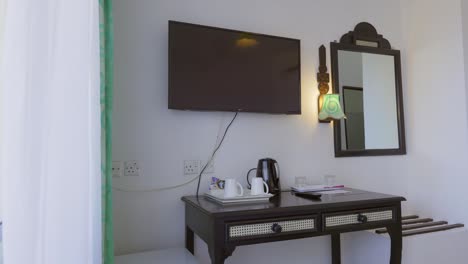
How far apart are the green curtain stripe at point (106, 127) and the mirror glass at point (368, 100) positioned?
5.81 ft

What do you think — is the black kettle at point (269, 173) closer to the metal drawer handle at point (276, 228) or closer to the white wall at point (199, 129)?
the white wall at point (199, 129)

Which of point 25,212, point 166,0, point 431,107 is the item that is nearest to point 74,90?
point 25,212

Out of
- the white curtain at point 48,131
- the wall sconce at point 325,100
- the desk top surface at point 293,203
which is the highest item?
the wall sconce at point 325,100

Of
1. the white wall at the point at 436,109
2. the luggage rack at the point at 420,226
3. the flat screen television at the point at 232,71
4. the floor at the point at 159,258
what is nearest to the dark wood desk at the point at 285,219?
the floor at the point at 159,258

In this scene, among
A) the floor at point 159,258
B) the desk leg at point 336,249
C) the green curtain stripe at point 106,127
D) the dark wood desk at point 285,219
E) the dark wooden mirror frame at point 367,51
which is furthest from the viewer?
the dark wooden mirror frame at point 367,51

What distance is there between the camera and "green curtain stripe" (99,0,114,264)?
121cm

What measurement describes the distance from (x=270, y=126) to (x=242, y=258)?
0.93 m

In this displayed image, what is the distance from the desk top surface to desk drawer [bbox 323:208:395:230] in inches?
1.8

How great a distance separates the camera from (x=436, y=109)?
8.15ft

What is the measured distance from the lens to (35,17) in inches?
25.0

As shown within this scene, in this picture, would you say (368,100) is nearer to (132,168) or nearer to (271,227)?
(271,227)

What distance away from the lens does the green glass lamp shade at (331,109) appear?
7.43 feet

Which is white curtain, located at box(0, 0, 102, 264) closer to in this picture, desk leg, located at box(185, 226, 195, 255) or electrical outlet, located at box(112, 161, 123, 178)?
electrical outlet, located at box(112, 161, 123, 178)

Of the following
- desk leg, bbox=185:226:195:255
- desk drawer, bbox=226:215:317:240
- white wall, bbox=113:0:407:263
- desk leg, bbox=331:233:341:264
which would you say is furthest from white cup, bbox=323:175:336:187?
desk leg, bbox=185:226:195:255
